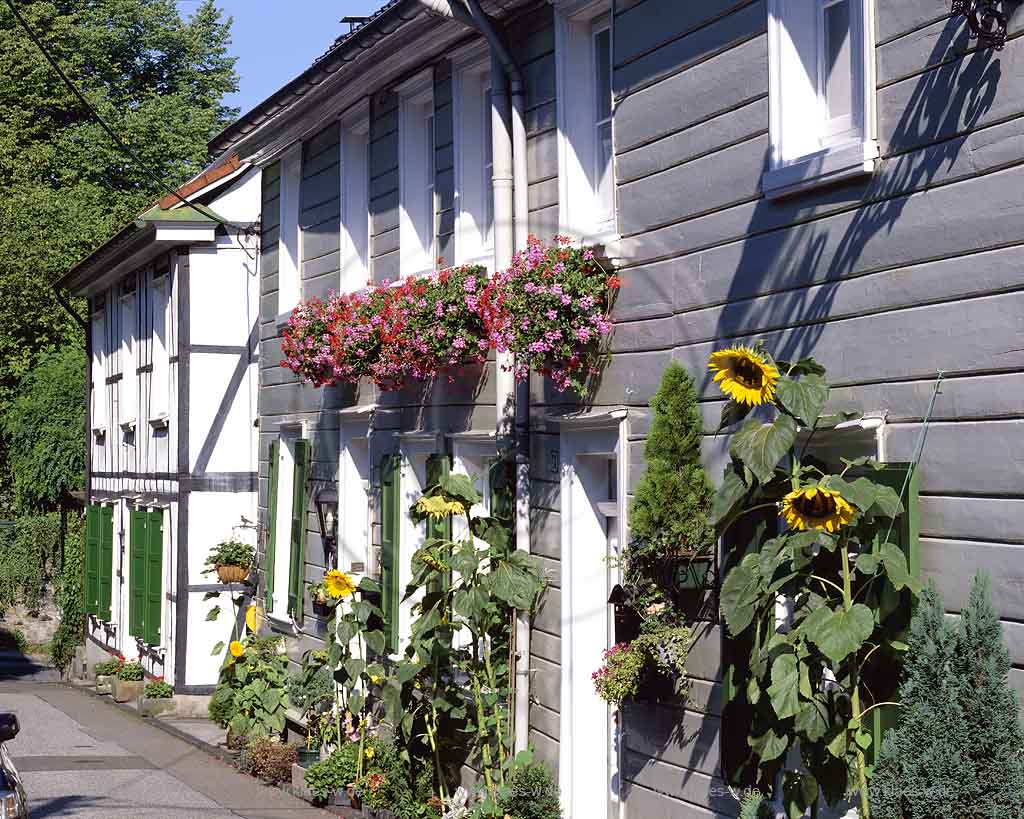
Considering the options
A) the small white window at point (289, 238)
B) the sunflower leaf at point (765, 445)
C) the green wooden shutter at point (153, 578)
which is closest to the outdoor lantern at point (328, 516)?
the small white window at point (289, 238)

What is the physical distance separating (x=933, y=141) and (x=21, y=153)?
30.0 metres

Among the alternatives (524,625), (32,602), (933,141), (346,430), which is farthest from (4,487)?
(933,141)

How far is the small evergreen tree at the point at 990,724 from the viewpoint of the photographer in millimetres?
5078

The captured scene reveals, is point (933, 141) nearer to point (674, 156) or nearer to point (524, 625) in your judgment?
point (674, 156)

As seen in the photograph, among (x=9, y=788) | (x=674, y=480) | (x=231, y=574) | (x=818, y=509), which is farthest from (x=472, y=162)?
(x=231, y=574)

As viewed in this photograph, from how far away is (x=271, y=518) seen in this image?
15.7 metres

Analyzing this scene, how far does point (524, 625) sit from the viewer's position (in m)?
9.66

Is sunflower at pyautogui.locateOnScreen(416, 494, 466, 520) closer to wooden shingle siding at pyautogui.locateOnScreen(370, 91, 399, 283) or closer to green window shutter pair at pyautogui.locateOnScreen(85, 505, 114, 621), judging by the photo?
wooden shingle siding at pyautogui.locateOnScreen(370, 91, 399, 283)

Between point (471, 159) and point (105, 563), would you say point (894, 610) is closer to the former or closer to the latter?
point (471, 159)

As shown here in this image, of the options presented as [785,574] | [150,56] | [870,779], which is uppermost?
[150,56]

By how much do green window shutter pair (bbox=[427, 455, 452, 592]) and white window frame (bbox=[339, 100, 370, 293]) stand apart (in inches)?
98.6

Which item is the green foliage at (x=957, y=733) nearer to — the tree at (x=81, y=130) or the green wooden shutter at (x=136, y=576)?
the green wooden shutter at (x=136, y=576)

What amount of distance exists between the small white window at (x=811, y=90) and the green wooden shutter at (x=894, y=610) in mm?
1355

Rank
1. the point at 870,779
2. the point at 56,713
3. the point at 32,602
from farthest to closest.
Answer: the point at 32,602 < the point at 56,713 < the point at 870,779
